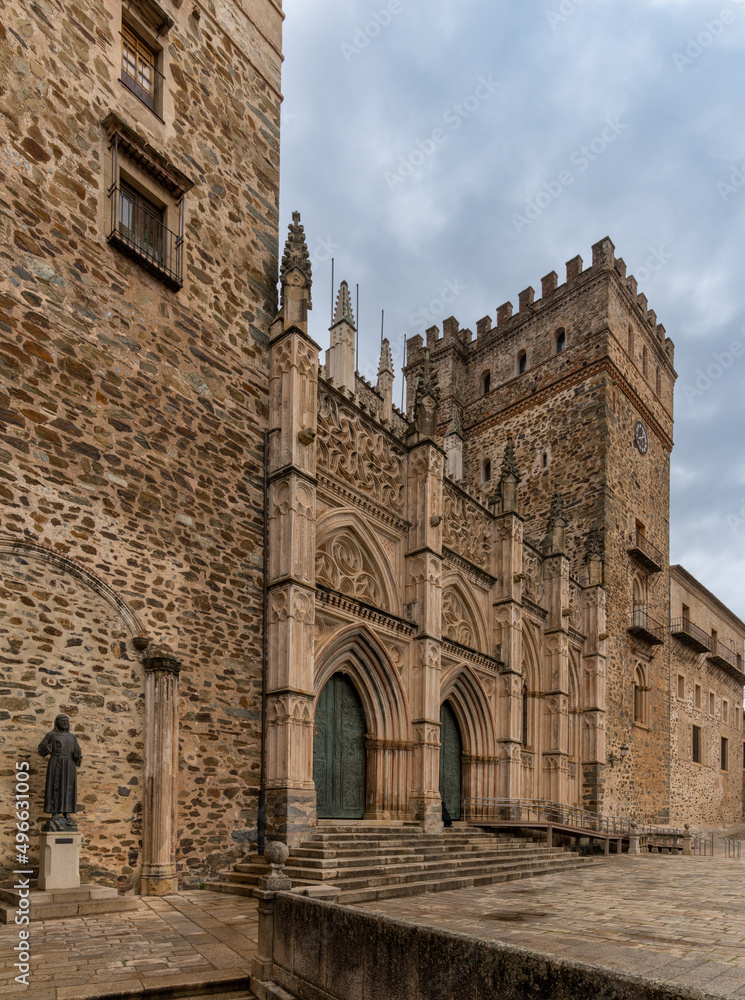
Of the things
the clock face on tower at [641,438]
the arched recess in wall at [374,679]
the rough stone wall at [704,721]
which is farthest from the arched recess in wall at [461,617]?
the rough stone wall at [704,721]

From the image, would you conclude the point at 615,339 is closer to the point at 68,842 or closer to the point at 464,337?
the point at 464,337

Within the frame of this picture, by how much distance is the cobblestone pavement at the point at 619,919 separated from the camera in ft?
18.7

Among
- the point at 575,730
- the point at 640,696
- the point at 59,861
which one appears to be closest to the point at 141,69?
the point at 59,861

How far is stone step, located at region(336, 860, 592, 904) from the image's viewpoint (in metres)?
8.73

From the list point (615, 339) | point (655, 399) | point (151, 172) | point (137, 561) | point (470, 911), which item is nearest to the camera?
point (470, 911)

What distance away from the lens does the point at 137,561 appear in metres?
9.89

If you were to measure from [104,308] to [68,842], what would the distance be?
642 centimetres

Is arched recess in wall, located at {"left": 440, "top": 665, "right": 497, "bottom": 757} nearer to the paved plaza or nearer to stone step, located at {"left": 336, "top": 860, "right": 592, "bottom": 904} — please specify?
stone step, located at {"left": 336, "top": 860, "right": 592, "bottom": 904}

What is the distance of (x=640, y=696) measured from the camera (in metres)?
26.1

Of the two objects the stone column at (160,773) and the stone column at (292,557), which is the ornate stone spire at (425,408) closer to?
the stone column at (292,557)

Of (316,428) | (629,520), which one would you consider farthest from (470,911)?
(629,520)

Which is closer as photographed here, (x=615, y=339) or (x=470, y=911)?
(x=470, y=911)

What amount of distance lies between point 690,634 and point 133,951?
27.8 m

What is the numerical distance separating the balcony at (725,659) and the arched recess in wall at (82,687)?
2955cm
